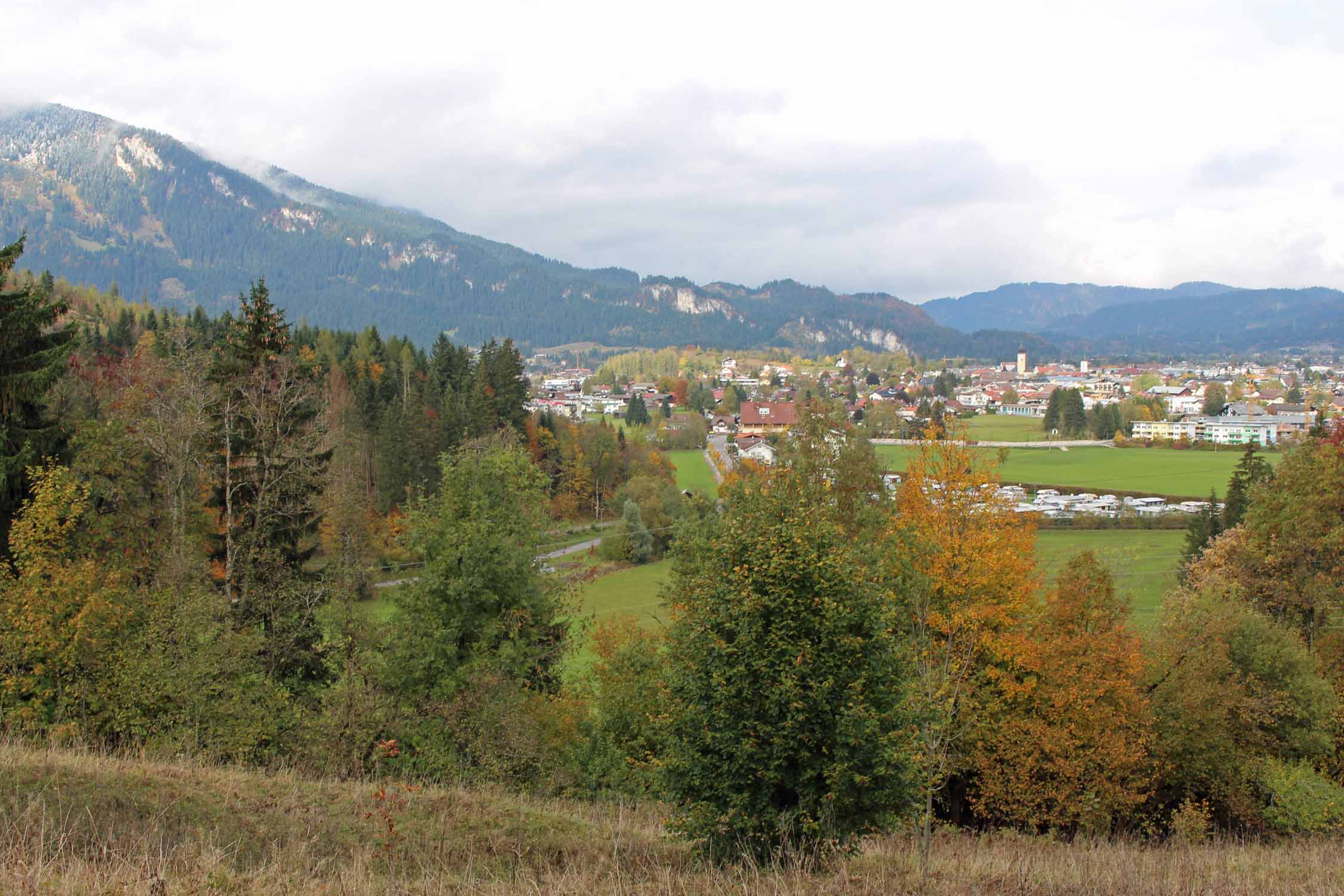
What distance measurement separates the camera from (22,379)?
1716 cm

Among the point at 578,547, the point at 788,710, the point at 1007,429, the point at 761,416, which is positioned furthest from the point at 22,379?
the point at 1007,429

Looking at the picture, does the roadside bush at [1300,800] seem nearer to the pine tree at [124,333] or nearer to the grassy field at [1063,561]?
the grassy field at [1063,561]

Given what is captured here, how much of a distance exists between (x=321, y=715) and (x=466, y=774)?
2.82 meters

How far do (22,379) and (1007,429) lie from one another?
126846mm

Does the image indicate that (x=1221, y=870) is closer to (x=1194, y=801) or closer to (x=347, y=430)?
(x=1194, y=801)

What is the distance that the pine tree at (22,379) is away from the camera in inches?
674

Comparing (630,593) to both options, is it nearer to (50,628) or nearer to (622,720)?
(622,720)

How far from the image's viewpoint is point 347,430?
49.4m

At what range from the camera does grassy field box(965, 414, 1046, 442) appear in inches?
4476

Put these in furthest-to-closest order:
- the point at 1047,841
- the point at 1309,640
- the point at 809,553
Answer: the point at 1309,640
the point at 1047,841
the point at 809,553

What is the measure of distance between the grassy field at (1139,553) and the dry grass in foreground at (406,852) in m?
25.9

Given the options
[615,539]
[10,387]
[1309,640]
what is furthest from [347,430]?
[1309,640]

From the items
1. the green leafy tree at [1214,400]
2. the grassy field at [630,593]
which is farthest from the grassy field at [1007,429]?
the grassy field at [630,593]

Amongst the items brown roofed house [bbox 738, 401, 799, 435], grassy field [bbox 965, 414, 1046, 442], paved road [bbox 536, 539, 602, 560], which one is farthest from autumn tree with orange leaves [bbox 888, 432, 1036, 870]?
grassy field [bbox 965, 414, 1046, 442]
